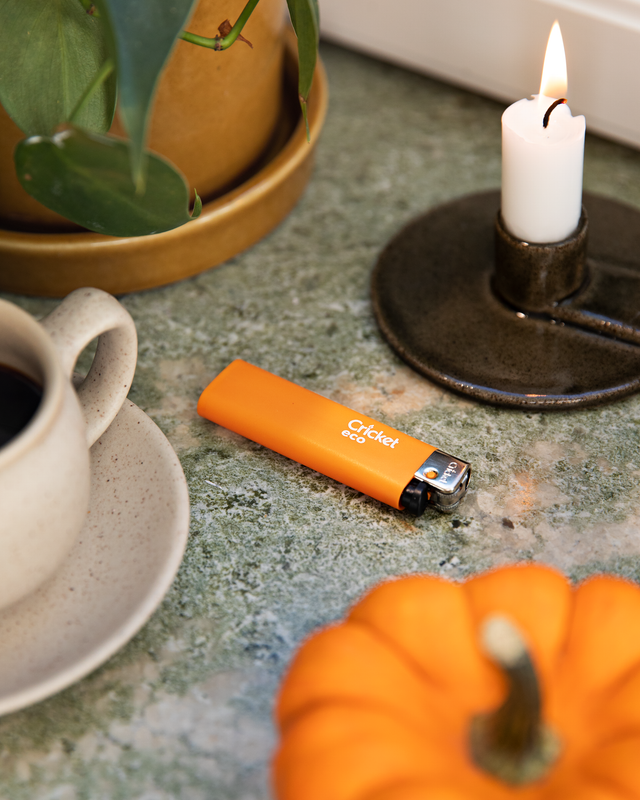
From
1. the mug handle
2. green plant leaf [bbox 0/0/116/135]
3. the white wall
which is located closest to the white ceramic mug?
the mug handle

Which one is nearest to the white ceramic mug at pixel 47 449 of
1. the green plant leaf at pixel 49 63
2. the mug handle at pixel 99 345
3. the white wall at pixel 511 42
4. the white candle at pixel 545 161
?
the mug handle at pixel 99 345

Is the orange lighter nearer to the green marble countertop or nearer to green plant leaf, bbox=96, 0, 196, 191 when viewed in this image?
the green marble countertop

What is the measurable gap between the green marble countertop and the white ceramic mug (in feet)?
0.25

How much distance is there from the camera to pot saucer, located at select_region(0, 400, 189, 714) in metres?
0.35

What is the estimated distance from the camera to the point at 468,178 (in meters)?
0.67

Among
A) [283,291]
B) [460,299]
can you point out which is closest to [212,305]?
[283,291]

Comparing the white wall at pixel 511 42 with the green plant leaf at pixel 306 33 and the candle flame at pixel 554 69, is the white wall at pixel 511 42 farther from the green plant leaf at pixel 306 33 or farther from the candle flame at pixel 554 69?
the green plant leaf at pixel 306 33

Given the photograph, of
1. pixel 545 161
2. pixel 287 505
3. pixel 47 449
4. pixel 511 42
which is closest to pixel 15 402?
pixel 47 449

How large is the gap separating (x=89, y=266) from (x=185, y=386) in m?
0.11

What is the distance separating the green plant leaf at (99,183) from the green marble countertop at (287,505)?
164 mm

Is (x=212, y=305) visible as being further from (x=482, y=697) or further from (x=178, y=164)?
(x=482, y=697)

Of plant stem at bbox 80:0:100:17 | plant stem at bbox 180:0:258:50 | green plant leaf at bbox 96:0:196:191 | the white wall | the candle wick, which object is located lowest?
the white wall

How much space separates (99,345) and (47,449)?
0.33 ft

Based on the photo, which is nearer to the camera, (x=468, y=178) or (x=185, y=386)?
(x=185, y=386)
